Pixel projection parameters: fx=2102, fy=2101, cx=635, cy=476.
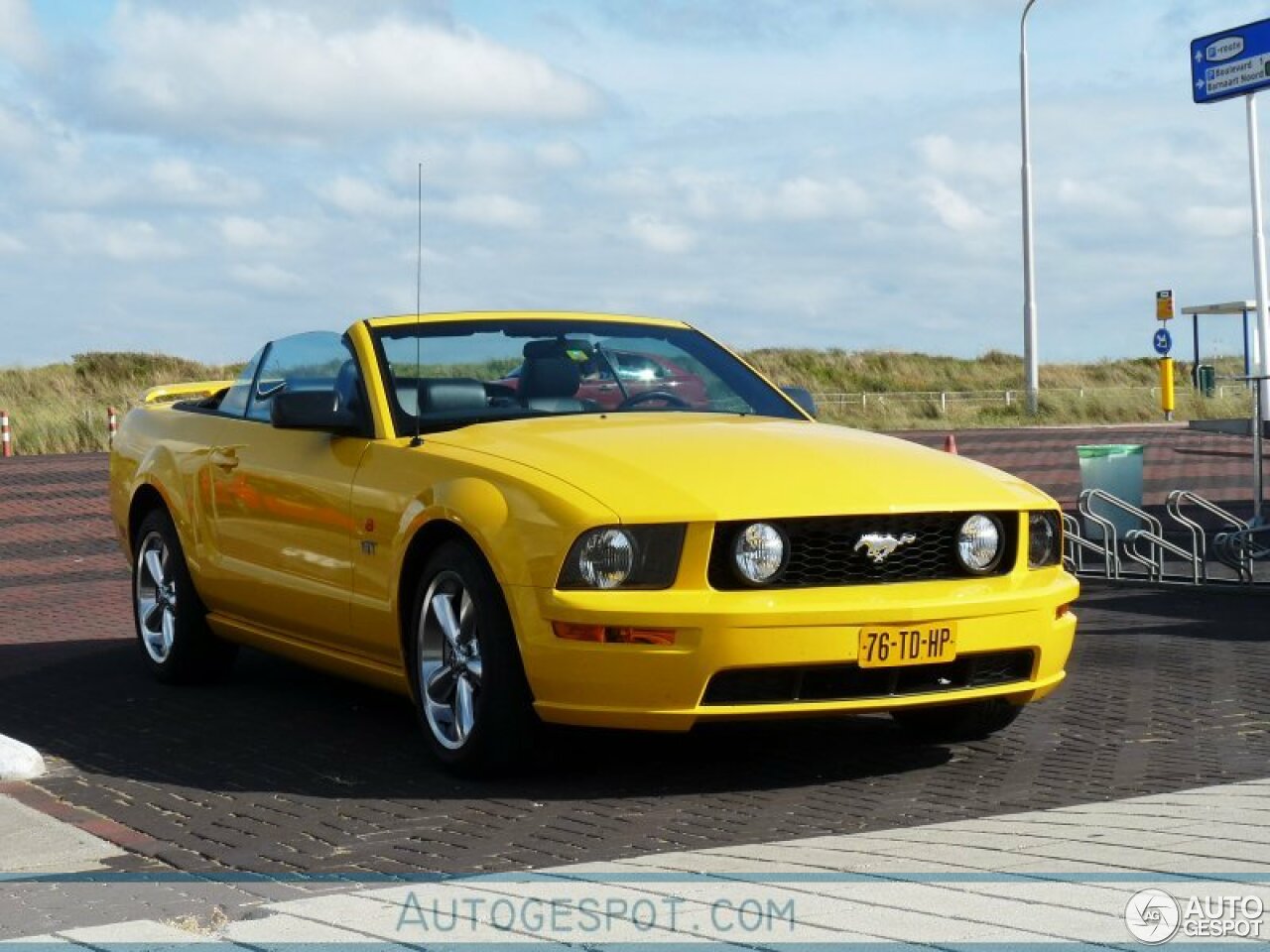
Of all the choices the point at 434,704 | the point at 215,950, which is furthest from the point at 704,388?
the point at 215,950

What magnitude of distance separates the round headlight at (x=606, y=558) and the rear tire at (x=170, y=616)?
3192 mm

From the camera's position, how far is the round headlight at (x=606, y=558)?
637 cm

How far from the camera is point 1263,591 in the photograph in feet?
42.1

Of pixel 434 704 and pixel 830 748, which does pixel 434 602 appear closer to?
pixel 434 704

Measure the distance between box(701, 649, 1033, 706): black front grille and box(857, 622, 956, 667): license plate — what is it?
0.04 meters

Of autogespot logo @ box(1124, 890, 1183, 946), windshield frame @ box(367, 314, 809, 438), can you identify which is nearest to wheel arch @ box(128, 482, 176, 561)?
windshield frame @ box(367, 314, 809, 438)

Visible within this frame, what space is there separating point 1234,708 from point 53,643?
6.39 metres

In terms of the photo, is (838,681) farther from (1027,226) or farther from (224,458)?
(1027,226)

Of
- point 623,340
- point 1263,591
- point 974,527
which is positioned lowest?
point 1263,591

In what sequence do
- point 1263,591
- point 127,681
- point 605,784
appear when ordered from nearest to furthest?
1. point 605,784
2. point 127,681
3. point 1263,591

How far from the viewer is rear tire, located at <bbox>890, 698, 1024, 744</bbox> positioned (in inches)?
287

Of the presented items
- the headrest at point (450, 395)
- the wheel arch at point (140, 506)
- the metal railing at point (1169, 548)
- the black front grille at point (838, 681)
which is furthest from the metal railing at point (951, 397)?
the black front grille at point (838, 681)

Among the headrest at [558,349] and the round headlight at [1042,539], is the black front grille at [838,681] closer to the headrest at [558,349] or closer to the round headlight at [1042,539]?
the round headlight at [1042,539]

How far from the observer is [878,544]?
21.4 feet
